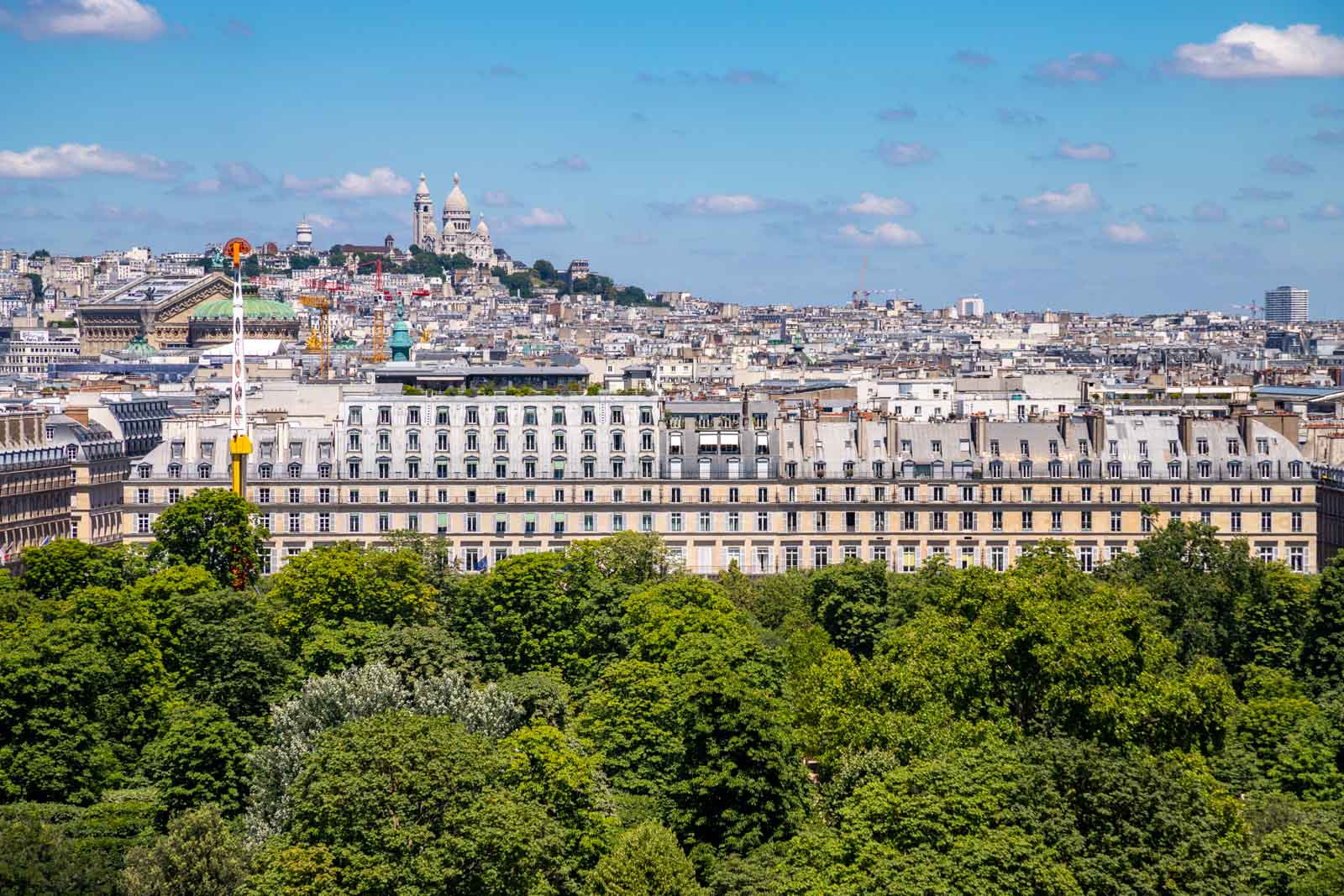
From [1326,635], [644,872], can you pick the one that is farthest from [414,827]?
[1326,635]

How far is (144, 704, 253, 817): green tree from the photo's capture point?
58688mm

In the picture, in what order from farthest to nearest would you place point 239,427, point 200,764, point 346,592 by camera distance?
point 239,427
point 346,592
point 200,764

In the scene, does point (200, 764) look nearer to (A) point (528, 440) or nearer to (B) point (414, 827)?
(B) point (414, 827)

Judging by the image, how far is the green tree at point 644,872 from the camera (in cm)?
4884

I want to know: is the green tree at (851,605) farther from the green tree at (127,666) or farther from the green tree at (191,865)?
the green tree at (191,865)

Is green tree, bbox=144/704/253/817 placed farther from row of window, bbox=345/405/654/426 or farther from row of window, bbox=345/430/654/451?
row of window, bbox=345/405/654/426

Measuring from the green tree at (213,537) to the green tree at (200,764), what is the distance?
23.4 metres

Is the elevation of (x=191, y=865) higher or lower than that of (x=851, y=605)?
lower

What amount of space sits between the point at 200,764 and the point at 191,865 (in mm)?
9411

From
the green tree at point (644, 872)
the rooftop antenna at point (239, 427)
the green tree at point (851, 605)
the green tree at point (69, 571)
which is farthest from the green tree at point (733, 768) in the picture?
the rooftop antenna at point (239, 427)

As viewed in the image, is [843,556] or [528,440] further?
[528,440]

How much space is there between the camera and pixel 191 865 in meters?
50.2

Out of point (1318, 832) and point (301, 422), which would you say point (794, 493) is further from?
point (1318, 832)

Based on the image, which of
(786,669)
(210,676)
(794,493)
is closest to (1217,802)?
(786,669)
